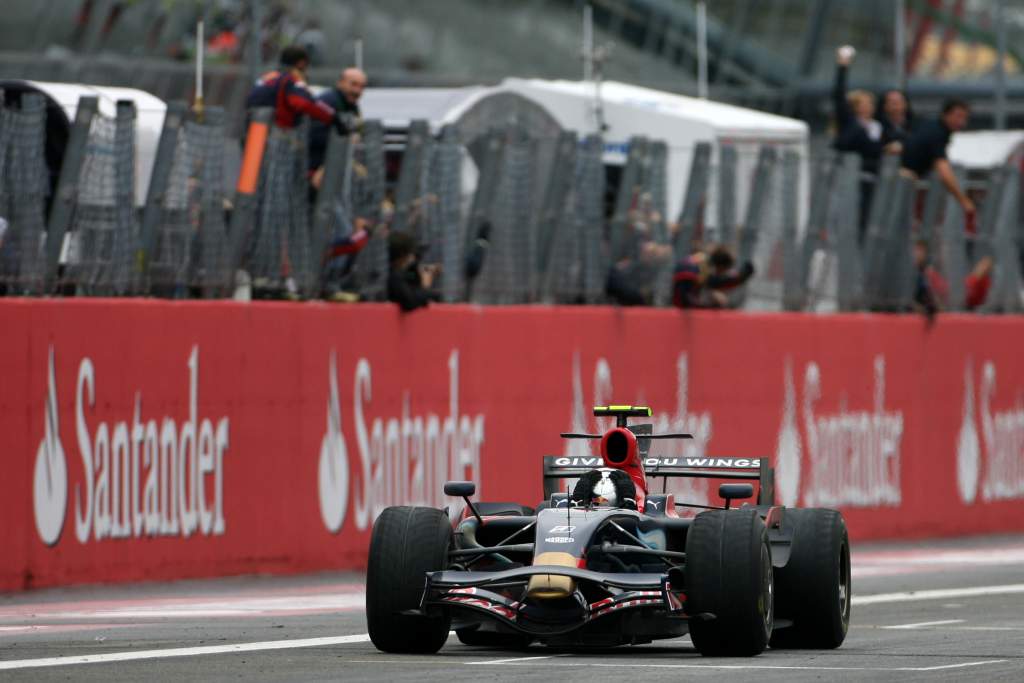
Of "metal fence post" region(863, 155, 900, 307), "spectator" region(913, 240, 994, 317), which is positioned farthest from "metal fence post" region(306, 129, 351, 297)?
"spectator" region(913, 240, 994, 317)

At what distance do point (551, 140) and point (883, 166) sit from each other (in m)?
5.56

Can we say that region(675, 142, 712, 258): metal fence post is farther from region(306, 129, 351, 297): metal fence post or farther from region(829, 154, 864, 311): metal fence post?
region(306, 129, 351, 297): metal fence post

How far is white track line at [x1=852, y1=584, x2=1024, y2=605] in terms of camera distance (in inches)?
704

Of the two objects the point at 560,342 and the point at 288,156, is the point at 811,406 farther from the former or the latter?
the point at 288,156

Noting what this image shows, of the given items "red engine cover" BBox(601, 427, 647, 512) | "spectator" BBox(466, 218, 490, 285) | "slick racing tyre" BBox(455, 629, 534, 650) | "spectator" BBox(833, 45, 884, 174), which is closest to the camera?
"red engine cover" BBox(601, 427, 647, 512)

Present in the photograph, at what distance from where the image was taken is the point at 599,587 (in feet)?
38.8

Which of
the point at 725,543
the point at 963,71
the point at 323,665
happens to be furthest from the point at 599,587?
the point at 963,71

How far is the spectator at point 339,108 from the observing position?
19.0 m

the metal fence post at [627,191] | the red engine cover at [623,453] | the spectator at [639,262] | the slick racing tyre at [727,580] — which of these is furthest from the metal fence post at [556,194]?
the slick racing tyre at [727,580]

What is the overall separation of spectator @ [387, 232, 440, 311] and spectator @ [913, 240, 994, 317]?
7936 mm

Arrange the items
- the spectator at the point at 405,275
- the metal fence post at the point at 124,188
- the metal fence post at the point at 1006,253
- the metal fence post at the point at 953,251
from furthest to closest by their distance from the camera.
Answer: the metal fence post at the point at 1006,253, the metal fence post at the point at 953,251, the spectator at the point at 405,275, the metal fence post at the point at 124,188

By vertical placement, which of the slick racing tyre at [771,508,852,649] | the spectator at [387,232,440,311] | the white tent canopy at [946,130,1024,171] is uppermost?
the white tent canopy at [946,130,1024,171]

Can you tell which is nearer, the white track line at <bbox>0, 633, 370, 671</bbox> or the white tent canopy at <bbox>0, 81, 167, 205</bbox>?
the white track line at <bbox>0, 633, 370, 671</bbox>

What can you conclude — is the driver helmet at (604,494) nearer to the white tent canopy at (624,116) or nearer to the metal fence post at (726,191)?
the white tent canopy at (624,116)
